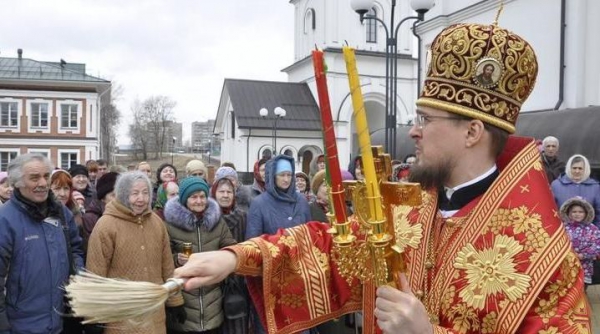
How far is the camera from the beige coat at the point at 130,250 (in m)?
4.29

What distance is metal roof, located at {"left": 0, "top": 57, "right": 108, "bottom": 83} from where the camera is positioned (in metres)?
43.0

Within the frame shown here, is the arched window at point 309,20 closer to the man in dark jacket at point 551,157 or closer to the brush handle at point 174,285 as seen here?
the man in dark jacket at point 551,157

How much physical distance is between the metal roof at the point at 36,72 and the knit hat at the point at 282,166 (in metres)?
41.1

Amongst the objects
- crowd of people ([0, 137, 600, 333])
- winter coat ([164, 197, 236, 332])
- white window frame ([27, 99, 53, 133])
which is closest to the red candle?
crowd of people ([0, 137, 600, 333])

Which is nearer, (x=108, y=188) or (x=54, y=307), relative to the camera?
(x=54, y=307)

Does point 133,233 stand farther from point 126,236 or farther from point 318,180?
point 318,180

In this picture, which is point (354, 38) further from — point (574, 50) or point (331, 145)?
point (331, 145)

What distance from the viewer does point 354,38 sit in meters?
37.5

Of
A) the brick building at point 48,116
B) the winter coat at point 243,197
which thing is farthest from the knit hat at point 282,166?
the brick building at point 48,116

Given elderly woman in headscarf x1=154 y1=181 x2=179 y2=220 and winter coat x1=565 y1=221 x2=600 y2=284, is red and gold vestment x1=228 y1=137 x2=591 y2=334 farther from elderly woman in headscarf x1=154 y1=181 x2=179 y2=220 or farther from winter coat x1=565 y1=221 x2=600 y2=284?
winter coat x1=565 y1=221 x2=600 y2=284

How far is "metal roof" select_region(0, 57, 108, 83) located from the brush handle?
44.8 meters

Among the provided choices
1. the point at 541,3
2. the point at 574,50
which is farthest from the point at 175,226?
the point at 541,3

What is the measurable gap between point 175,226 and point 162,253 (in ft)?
1.12

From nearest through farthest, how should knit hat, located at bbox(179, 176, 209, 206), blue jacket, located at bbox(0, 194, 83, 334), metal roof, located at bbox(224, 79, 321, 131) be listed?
blue jacket, located at bbox(0, 194, 83, 334) → knit hat, located at bbox(179, 176, 209, 206) → metal roof, located at bbox(224, 79, 321, 131)
